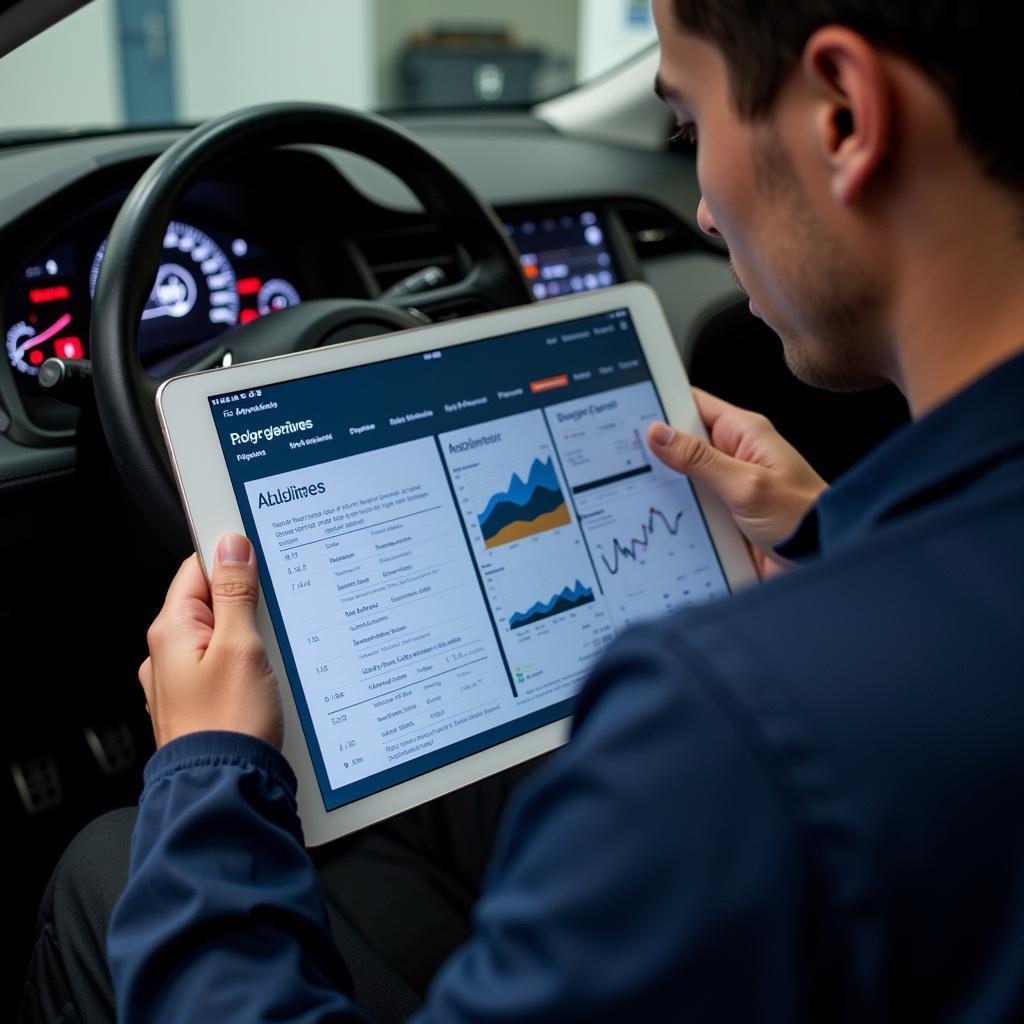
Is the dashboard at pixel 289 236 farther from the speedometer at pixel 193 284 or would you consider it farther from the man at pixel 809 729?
the man at pixel 809 729

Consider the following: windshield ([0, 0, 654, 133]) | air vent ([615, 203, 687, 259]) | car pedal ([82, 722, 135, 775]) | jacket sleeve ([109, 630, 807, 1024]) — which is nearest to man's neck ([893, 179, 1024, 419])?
jacket sleeve ([109, 630, 807, 1024])

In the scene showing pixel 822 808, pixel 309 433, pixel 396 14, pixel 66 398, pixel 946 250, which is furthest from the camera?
pixel 396 14

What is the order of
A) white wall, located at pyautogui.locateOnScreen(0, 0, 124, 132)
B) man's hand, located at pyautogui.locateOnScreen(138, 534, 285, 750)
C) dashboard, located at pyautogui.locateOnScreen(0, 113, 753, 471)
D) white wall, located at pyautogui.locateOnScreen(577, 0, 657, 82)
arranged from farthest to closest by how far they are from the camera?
1. white wall, located at pyautogui.locateOnScreen(0, 0, 124, 132)
2. white wall, located at pyautogui.locateOnScreen(577, 0, 657, 82)
3. dashboard, located at pyautogui.locateOnScreen(0, 113, 753, 471)
4. man's hand, located at pyautogui.locateOnScreen(138, 534, 285, 750)

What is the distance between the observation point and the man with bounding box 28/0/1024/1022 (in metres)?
0.40

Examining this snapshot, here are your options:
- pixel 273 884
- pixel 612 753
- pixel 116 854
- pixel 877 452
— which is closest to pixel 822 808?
pixel 612 753

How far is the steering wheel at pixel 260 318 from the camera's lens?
841mm

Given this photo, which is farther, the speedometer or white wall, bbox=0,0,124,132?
white wall, bbox=0,0,124,132

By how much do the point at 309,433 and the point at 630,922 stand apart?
0.51 m

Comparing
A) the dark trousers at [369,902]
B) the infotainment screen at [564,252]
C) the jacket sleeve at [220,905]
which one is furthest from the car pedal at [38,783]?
the infotainment screen at [564,252]

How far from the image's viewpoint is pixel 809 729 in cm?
41

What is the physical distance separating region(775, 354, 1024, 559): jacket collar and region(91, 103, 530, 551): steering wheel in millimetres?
497

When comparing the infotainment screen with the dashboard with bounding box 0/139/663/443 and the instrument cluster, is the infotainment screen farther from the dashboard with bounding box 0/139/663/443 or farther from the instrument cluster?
the instrument cluster

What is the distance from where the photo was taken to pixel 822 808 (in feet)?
1.30

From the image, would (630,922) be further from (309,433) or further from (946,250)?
(309,433)
